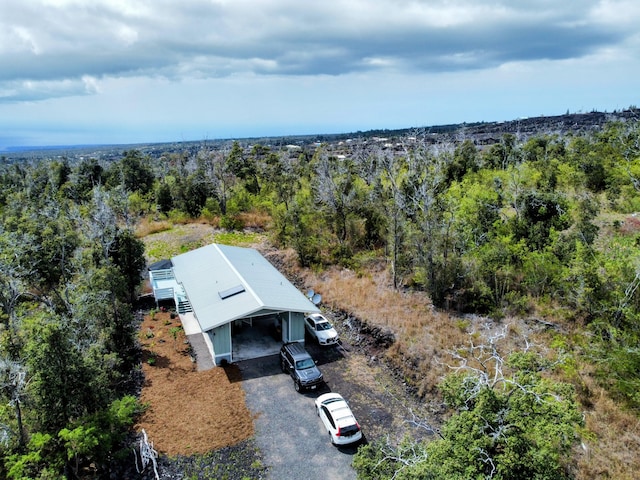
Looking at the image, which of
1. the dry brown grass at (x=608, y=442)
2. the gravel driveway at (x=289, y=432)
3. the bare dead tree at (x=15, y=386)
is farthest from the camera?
the gravel driveway at (x=289, y=432)

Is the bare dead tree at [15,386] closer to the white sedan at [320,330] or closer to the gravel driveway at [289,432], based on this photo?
the gravel driveway at [289,432]

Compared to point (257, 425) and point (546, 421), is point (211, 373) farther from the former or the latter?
point (546, 421)

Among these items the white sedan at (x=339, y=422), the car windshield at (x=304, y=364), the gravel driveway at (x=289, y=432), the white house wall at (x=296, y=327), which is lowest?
the gravel driveway at (x=289, y=432)

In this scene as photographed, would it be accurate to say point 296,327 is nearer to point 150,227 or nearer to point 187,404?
point 187,404

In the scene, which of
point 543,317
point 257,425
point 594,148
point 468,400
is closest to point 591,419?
point 543,317

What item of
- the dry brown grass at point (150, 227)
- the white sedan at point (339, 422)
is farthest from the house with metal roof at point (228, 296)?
the dry brown grass at point (150, 227)

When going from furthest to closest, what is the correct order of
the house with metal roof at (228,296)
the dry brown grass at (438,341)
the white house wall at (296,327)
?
the white house wall at (296,327)
the house with metal roof at (228,296)
the dry brown grass at (438,341)
